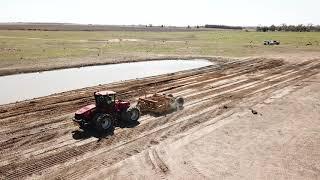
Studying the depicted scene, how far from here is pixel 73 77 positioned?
116ft

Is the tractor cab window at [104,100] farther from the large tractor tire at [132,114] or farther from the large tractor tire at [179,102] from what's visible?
the large tractor tire at [179,102]

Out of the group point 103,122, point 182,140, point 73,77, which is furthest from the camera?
point 73,77

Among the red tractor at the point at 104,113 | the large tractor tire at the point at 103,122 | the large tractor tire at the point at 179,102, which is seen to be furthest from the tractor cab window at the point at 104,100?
the large tractor tire at the point at 179,102

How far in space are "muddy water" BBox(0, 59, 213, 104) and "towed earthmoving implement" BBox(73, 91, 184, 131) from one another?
9.62m

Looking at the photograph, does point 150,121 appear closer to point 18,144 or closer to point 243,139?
point 243,139

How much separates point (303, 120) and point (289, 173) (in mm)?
7431

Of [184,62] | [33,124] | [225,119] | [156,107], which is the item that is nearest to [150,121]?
[156,107]

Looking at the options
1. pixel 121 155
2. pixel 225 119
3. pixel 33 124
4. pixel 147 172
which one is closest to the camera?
pixel 147 172

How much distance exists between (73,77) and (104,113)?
1731cm

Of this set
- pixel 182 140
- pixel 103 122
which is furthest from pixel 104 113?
pixel 182 140

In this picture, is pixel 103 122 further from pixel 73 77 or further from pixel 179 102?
pixel 73 77

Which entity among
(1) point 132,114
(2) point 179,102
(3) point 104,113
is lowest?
(2) point 179,102

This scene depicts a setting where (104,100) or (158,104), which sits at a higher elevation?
(104,100)

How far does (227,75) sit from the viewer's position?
3578 cm
